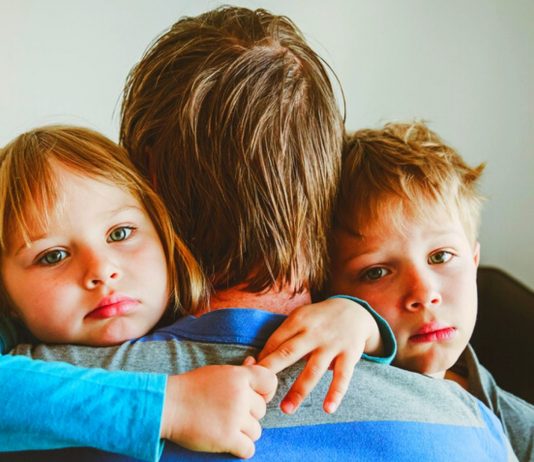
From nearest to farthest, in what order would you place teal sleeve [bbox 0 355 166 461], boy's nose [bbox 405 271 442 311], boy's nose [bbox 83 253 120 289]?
teal sleeve [bbox 0 355 166 461], boy's nose [bbox 83 253 120 289], boy's nose [bbox 405 271 442 311]

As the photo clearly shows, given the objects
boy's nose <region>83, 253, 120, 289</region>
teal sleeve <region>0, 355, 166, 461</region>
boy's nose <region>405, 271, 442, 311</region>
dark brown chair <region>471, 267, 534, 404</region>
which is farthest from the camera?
dark brown chair <region>471, 267, 534, 404</region>

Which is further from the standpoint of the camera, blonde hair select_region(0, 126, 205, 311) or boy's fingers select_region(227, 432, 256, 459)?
blonde hair select_region(0, 126, 205, 311)

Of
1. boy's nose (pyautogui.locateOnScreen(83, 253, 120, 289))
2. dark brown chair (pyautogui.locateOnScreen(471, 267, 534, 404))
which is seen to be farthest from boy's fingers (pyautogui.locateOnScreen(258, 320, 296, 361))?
dark brown chair (pyautogui.locateOnScreen(471, 267, 534, 404))

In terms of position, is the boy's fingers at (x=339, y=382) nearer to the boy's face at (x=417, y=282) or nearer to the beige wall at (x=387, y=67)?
the boy's face at (x=417, y=282)

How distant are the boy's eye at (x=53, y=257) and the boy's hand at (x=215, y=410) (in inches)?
11.0

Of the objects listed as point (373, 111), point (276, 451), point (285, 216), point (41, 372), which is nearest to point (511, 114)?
point (373, 111)

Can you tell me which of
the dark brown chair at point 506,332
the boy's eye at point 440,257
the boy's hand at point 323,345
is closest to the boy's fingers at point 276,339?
the boy's hand at point 323,345

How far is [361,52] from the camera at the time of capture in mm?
1671

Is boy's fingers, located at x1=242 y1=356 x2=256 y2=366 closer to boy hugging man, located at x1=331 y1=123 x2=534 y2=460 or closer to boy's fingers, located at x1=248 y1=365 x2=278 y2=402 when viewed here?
boy's fingers, located at x1=248 y1=365 x2=278 y2=402

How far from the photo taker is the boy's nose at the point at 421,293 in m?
0.85

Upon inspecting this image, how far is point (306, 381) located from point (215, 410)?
0.10m

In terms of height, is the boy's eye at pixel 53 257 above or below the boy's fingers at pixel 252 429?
above

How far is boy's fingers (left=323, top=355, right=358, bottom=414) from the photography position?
0.60m

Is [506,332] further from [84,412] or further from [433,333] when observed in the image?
[84,412]
